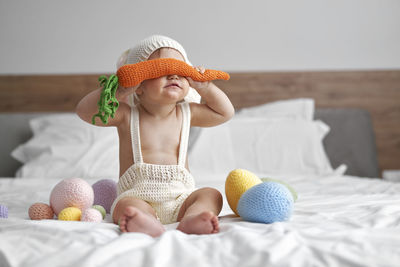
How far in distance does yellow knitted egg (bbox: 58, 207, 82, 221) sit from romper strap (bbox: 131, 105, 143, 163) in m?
0.20

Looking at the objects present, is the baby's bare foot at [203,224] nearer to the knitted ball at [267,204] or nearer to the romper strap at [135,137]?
the knitted ball at [267,204]

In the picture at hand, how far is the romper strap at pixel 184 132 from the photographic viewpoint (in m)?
1.15

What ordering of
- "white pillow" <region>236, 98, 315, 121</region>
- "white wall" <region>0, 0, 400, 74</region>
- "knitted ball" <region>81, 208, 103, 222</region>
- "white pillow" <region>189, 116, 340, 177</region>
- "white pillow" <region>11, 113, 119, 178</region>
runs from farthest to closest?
1. "white wall" <region>0, 0, 400, 74</region>
2. "white pillow" <region>236, 98, 315, 121</region>
3. "white pillow" <region>189, 116, 340, 177</region>
4. "white pillow" <region>11, 113, 119, 178</region>
5. "knitted ball" <region>81, 208, 103, 222</region>

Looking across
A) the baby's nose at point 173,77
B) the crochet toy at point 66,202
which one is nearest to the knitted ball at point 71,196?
the crochet toy at point 66,202

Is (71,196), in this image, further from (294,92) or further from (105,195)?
(294,92)

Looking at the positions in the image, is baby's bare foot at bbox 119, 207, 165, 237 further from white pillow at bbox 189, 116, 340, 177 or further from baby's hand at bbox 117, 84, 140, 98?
white pillow at bbox 189, 116, 340, 177

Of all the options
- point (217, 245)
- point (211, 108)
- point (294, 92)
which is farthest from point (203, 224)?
point (294, 92)

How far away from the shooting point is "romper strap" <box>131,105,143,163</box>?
110 centimetres

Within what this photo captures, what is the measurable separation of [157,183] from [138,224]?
28cm

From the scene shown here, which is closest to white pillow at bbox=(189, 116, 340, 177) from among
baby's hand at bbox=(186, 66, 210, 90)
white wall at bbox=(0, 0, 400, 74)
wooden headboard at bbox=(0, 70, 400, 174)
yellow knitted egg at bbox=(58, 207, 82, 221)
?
wooden headboard at bbox=(0, 70, 400, 174)

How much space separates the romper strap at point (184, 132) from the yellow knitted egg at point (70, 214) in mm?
296

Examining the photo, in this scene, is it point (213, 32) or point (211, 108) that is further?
point (213, 32)

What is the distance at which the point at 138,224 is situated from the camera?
788 millimetres

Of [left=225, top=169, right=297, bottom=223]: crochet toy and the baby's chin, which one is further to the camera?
the baby's chin
